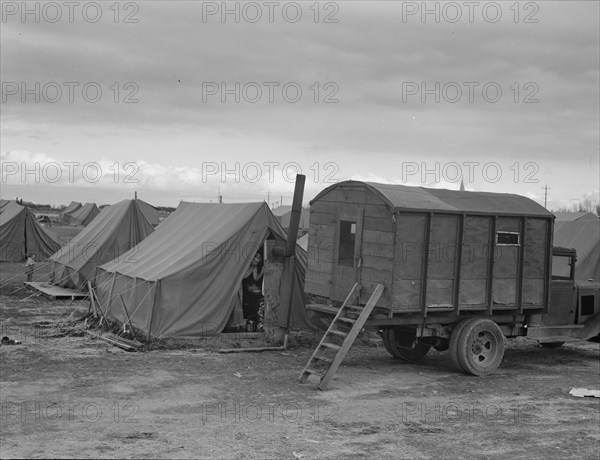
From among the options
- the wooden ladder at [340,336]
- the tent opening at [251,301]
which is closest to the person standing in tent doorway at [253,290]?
the tent opening at [251,301]

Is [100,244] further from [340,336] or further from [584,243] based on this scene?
[584,243]

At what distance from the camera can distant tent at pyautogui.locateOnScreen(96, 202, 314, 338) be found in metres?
14.3

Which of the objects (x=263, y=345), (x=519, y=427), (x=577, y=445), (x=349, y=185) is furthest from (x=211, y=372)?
Answer: (x=577, y=445)

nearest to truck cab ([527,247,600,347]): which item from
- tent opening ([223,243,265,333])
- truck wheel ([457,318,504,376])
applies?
truck wheel ([457,318,504,376])

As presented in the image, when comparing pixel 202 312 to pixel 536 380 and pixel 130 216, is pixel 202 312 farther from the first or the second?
pixel 130 216

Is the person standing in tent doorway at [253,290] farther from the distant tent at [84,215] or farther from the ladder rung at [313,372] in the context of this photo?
the distant tent at [84,215]

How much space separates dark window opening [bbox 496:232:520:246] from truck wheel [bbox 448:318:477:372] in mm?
1464

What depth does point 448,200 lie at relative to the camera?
1273 centimetres

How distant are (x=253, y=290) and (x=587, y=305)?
6714 mm

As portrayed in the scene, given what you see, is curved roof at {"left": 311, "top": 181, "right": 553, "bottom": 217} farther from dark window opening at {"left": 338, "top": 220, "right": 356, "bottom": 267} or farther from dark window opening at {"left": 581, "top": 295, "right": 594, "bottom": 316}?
dark window opening at {"left": 581, "top": 295, "right": 594, "bottom": 316}

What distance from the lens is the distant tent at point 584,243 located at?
76.2 feet

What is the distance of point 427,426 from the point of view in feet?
30.3

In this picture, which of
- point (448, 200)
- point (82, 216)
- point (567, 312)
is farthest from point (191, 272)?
point (82, 216)

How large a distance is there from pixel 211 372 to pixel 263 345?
2.59 meters
